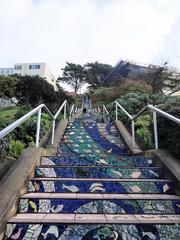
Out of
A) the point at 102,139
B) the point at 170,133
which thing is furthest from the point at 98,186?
the point at 102,139

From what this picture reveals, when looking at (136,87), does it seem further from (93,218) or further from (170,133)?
(93,218)

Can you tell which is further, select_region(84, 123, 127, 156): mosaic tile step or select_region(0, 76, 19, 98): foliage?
select_region(0, 76, 19, 98): foliage

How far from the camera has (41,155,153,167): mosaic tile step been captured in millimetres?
3268

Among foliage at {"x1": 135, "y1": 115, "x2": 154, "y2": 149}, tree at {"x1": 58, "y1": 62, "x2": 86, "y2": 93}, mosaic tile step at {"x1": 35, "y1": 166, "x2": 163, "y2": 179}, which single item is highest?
tree at {"x1": 58, "y1": 62, "x2": 86, "y2": 93}

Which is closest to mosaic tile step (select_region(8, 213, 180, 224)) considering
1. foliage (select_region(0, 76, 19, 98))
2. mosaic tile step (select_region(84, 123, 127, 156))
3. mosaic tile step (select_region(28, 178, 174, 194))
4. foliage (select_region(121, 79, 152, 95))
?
mosaic tile step (select_region(28, 178, 174, 194))

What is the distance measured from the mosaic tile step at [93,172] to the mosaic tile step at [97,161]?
322 millimetres

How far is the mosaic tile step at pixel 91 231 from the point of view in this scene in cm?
184

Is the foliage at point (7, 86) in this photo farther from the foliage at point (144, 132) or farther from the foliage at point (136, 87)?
the foliage at point (144, 132)

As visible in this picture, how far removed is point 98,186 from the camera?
8.54ft

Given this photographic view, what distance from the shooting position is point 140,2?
23.3 ft

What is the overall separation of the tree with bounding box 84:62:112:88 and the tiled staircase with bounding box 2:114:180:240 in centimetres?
3264

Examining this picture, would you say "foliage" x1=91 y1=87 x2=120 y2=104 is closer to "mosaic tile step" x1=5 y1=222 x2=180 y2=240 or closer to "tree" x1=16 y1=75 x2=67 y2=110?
"tree" x1=16 y1=75 x2=67 y2=110

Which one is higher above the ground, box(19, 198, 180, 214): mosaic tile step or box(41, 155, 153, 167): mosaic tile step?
box(41, 155, 153, 167): mosaic tile step

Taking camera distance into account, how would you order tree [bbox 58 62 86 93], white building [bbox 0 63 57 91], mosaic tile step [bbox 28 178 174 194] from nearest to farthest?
mosaic tile step [bbox 28 178 174 194]
tree [bbox 58 62 86 93]
white building [bbox 0 63 57 91]
